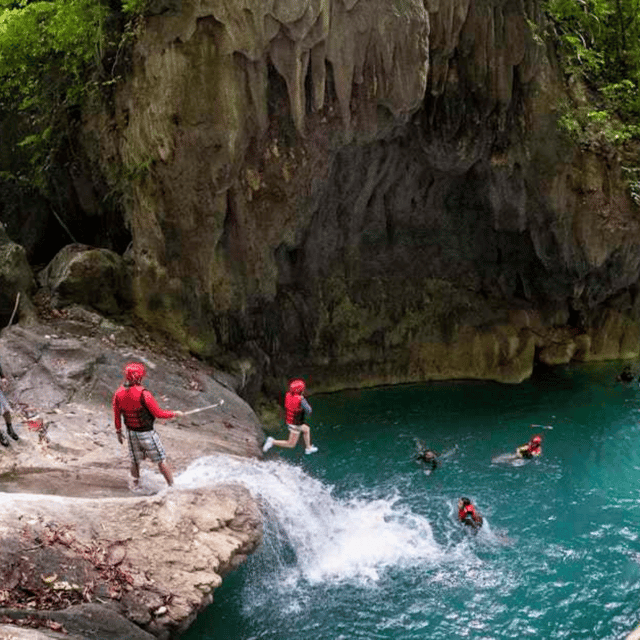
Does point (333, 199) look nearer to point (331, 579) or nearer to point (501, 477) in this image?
point (501, 477)

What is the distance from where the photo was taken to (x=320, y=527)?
12.1m

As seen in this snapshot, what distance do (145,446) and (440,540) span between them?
6115mm

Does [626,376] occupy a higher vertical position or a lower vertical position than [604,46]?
lower

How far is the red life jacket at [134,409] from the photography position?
9.62 m

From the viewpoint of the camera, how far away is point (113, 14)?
626 inches

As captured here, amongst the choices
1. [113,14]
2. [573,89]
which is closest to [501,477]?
[573,89]

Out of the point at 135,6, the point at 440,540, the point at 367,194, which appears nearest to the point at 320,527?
the point at 440,540

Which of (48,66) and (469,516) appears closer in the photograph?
(469,516)

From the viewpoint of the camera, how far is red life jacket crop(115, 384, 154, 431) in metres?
9.62

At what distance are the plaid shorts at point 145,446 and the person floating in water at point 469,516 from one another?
6.03m

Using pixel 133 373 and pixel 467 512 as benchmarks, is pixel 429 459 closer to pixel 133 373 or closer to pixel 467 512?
Answer: pixel 467 512

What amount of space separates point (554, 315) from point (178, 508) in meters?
16.8

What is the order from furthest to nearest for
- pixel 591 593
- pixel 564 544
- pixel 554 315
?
pixel 554 315
pixel 564 544
pixel 591 593

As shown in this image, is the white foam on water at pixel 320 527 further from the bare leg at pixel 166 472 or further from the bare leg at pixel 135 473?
the bare leg at pixel 135 473
